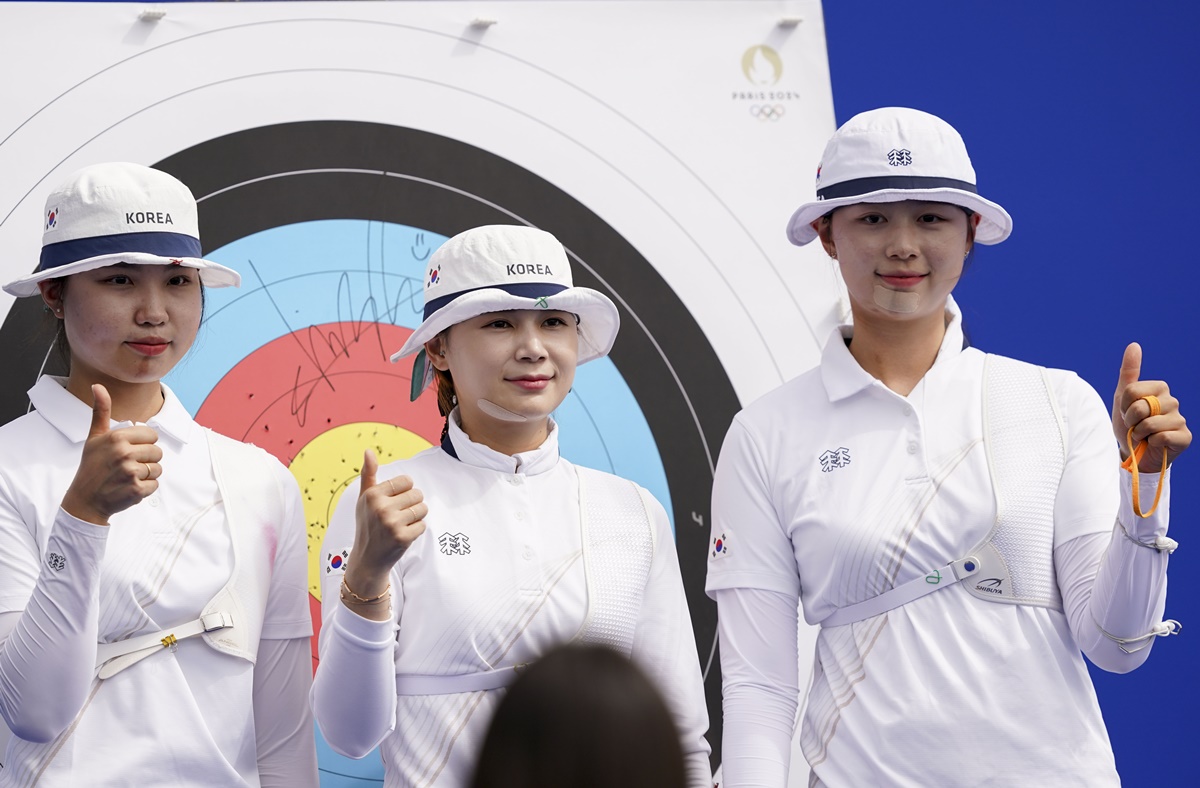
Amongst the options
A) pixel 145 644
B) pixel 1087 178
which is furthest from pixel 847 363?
pixel 1087 178

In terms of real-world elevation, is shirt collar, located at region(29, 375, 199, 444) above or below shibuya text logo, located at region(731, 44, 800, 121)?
below

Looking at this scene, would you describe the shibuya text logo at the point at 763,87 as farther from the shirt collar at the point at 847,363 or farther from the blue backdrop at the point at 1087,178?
the shirt collar at the point at 847,363

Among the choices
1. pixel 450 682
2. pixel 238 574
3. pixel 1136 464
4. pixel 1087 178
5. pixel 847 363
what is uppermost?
pixel 1087 178

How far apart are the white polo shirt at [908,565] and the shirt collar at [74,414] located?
65 centimetres

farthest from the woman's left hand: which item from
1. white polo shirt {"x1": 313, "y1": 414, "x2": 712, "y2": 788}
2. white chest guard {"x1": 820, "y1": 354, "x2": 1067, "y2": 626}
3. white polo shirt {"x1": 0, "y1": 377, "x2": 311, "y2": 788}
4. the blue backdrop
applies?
white polo shirt {"x1": 0, "y1": 377, "x2": 311, "y2": 788}

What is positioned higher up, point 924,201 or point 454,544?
point 924,201

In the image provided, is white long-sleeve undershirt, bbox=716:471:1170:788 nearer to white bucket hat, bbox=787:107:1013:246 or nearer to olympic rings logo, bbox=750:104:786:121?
white bucket hat, bbox=787:107:1013:246

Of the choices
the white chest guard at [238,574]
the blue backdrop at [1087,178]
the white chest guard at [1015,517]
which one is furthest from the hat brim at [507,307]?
the blue backdrop at [1087,178]

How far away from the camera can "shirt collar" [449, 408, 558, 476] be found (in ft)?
5.18

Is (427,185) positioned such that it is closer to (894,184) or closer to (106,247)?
(106,247)

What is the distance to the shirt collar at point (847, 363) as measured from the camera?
157 cm

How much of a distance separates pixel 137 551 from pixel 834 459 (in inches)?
31.3

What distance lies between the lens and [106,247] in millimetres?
1518

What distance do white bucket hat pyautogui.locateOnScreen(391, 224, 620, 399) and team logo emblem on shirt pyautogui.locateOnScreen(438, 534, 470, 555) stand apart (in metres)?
0.25
